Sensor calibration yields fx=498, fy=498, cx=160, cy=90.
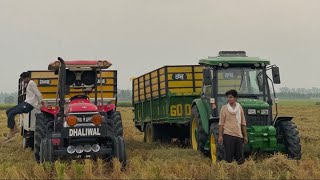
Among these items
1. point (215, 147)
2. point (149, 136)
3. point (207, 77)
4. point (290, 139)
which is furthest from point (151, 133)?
point (290, 139)

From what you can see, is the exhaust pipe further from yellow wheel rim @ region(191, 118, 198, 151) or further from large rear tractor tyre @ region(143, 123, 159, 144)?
large rear tractor tyre @ region(143, 123, 159, 144)

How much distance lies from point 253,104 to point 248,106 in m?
0.14

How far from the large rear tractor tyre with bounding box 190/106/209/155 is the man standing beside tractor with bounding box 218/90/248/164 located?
1585 millimetres

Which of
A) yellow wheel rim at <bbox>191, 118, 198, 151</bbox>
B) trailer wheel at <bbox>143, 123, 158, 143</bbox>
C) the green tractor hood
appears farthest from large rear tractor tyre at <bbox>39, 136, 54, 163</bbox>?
trailer wheel at <bbox>143, 123, 158, 143</bbox>

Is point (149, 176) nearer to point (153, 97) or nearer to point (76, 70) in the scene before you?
point (76, 70)

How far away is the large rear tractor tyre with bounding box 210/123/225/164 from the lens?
894 cm

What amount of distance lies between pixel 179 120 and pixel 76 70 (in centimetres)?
448

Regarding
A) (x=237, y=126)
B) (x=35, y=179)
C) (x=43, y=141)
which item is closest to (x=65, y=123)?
(x=43, y=141)

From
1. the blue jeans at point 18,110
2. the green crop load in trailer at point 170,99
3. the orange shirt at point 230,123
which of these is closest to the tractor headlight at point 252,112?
the orange shirt at point 230,123

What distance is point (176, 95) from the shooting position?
1367 cm

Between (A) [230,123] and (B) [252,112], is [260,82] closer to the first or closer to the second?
(B) [252,112]

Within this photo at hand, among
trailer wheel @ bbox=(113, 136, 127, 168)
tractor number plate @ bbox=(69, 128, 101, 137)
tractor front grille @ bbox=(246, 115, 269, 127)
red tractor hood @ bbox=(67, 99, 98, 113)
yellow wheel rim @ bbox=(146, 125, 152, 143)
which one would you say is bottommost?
yellow wheel rim @ bbox=(146, 125, 152, 143)

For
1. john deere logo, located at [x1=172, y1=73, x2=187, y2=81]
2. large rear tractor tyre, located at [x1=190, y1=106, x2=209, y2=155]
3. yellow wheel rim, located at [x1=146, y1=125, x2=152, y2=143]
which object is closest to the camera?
large rear tractor tyre, located at [x1=190, y1=106, x2=209, y2=155]

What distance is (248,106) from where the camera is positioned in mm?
9789
